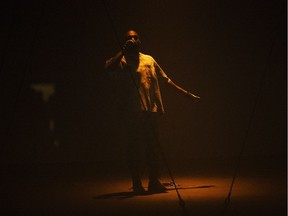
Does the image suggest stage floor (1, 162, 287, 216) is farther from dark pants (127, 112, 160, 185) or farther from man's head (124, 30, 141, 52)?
man's head (124, 30, 141, 52)

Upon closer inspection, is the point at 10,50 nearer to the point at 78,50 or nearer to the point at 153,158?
the point at 78,50

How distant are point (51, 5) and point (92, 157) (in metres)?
2.53

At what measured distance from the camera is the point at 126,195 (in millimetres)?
6922

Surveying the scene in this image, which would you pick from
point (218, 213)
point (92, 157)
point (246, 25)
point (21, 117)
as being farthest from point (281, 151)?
point (218, 213)

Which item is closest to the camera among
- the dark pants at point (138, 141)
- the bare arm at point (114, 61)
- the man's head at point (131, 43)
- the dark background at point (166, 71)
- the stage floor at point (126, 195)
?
the stage floor at point (126, 195)

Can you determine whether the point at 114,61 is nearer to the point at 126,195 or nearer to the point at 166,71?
the point at 126,195

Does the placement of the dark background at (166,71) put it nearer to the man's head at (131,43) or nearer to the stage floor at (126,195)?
the stage floor at (126,195)

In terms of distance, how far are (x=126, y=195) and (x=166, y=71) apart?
14.8 ft

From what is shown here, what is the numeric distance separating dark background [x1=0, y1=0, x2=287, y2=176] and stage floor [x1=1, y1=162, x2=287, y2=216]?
1486 mm

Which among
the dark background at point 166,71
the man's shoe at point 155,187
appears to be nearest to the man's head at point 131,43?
the man's shoe at point 155,187

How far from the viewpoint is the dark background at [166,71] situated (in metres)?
11.0

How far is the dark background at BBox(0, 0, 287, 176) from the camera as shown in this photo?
36.2ft

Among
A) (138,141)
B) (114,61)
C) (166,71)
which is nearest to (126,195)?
(138,141)

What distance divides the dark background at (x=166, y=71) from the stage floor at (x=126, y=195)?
149 centimetres
